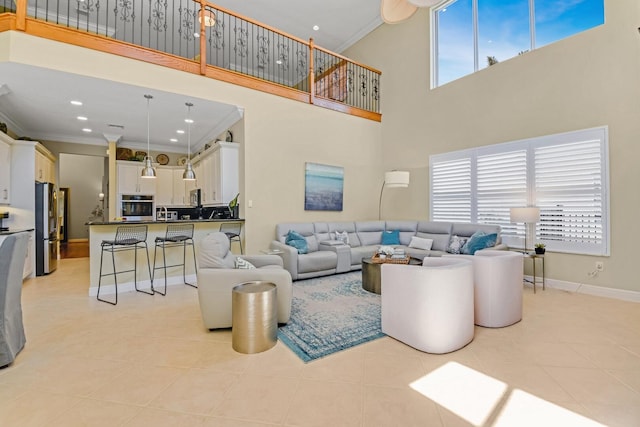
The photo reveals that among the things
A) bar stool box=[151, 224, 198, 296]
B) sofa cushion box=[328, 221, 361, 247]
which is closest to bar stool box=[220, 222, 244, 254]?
bar stool box=[151, 224, 198, 296]

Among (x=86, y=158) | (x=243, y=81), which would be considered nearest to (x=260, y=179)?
(x=243, y=81)

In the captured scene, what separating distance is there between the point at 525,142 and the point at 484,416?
14.8 ft

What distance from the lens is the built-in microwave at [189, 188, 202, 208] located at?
22.8 feet

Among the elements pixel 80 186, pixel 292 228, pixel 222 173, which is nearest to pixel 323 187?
pixel 292 228

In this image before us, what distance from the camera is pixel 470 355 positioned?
241 cm

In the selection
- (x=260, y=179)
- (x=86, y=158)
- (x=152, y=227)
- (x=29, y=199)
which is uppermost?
(x=86, y=158)

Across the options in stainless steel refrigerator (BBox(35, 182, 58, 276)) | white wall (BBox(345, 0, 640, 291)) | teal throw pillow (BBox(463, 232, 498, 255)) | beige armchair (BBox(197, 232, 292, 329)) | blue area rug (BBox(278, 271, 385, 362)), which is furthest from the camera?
stainless steel refrigerator (BBox(35, 182, 58, 276))

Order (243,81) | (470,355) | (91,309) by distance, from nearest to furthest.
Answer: (470,355)
(91,309)
(243,81)

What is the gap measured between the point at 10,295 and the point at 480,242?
17.9 feet

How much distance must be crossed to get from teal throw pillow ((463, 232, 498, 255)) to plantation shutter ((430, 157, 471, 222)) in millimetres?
941

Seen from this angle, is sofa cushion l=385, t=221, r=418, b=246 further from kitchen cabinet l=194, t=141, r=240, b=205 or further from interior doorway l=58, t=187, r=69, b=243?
interior doorway l=58, t=187, r=69, b=243

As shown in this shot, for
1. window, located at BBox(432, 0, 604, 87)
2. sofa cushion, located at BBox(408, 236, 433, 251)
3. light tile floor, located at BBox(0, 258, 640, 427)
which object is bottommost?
light tile floor, located at BBox(0, 258, 640, 427)

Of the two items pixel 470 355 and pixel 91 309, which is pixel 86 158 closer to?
pixel 91 309

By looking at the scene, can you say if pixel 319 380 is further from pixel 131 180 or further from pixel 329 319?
pixel 131 180
